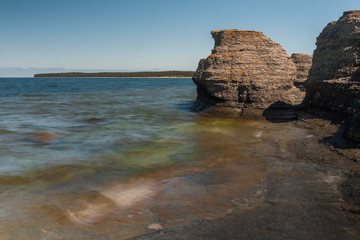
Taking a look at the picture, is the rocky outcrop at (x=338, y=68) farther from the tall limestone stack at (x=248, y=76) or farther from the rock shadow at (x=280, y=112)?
the tall limestone stack at (x=248, y=76)

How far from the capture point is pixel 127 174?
274 inches

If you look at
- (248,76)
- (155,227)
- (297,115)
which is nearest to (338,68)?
(297,115)

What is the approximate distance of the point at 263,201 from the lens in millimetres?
5188

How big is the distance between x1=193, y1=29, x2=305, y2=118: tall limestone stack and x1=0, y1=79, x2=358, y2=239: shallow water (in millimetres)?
2582

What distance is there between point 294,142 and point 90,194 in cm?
663

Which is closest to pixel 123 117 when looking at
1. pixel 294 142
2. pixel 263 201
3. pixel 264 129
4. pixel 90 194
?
pixel 264 129

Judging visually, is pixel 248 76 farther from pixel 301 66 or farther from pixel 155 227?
pixel 155 227

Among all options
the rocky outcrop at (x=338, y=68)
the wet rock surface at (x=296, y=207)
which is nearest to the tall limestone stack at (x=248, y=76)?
the rocky outcrop at (x=338, y=68)

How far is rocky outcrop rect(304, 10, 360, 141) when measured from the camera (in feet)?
32.6

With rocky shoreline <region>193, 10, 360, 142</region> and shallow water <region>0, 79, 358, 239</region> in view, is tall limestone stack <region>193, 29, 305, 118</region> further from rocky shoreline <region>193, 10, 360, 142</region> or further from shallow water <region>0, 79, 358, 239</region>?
shallow water <region>0, 79, 358, 239</region>

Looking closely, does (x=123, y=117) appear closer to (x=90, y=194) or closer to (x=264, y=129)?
(x=264, y=129)

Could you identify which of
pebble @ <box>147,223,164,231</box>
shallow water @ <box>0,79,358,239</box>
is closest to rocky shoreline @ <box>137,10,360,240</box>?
pebble @ <box>147,223,164,231</box>

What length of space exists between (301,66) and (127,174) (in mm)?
14074

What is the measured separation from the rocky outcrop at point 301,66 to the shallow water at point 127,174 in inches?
199
